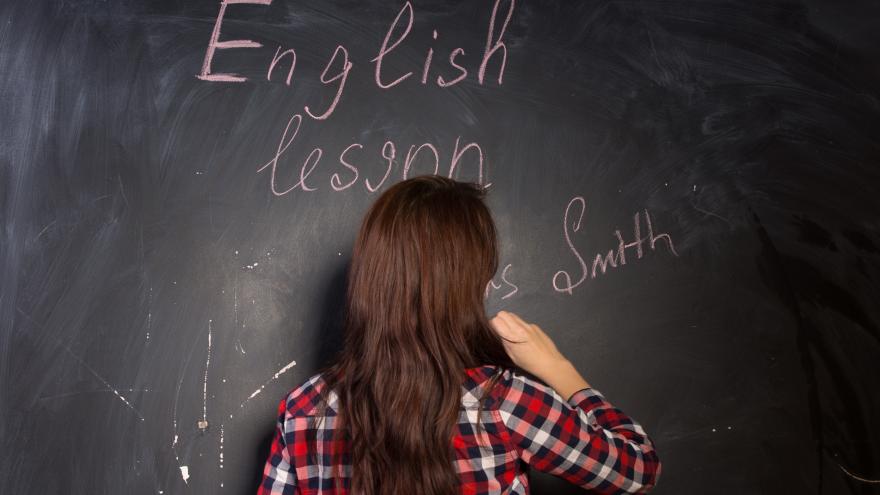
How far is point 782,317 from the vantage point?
1588 millimetres

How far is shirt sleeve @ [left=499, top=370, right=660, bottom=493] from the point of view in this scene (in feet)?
3.23

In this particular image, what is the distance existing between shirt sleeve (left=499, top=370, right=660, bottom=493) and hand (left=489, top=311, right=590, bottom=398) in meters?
0.08

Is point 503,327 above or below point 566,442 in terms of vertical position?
above

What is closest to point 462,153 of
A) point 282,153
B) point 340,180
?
point 340,180

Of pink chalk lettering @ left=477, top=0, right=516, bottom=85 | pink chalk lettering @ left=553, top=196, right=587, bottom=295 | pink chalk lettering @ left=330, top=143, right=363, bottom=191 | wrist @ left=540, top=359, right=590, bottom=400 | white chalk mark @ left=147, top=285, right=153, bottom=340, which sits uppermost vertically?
pink chalk lettering @ left=477, top=0, right=516, bottom=85

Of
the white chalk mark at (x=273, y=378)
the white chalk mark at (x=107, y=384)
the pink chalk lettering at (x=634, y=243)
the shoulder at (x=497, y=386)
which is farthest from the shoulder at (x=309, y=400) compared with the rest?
the pink chalk lettering at (x=634, y=243)

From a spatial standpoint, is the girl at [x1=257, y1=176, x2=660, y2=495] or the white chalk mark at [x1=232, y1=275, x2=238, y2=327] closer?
the girl at [x1=257, y1=176, x2=660, y2=495]

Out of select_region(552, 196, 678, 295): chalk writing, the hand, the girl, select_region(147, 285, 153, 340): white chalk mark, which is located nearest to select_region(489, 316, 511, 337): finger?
the hand

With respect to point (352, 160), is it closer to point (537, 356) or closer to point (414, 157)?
point (414, 157)

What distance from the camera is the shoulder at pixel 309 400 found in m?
1.04

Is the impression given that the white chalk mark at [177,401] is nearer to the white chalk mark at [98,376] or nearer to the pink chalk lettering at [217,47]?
the white chalk mark at [98,376]

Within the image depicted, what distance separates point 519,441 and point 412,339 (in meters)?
0.20

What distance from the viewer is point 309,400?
3.43 feet

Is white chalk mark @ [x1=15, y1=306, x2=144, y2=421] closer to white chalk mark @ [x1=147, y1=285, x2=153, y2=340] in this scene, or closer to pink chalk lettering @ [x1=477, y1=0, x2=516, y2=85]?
white chalk mark @ [x1=147, y1=285, x2=153, y2=340]
